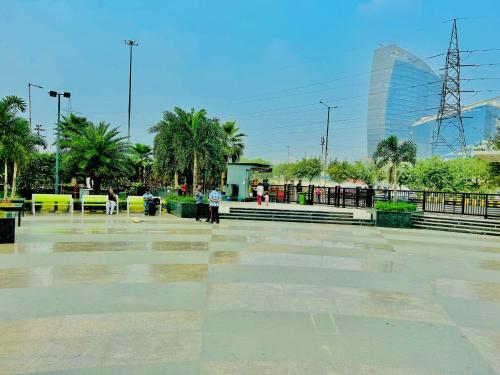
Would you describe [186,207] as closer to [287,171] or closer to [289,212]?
[289,212]

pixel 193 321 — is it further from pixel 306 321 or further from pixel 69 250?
pixel 69 250

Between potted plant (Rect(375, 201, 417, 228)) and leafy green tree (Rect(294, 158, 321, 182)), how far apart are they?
63.8 m

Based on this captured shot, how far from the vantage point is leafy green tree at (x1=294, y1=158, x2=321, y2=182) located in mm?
83438

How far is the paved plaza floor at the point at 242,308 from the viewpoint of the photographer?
477 centimetres

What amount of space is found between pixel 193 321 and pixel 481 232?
15.3m

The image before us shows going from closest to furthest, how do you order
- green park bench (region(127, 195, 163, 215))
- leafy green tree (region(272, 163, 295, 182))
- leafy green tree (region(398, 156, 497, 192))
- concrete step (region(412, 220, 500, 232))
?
concrete step (region(412, 220, 500, 232)), green park bench (region(127, 195, 163, 215)), leafy green tree (region(398, 156, 497, 192)), leafy green tree (region(272, 163, 295, 182))

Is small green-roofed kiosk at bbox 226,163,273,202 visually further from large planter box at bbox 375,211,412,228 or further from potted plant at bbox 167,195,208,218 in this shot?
large planter box at bbox 375,211,412,228

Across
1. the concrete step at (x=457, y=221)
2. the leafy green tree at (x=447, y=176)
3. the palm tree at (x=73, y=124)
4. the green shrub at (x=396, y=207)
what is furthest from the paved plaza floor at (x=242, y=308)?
the leafy green tree at (x=447, y=176)

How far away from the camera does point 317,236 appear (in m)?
15.2

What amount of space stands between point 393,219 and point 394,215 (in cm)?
18

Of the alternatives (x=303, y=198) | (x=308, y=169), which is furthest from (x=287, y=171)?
(x=303, y=198)

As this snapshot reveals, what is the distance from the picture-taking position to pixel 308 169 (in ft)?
274

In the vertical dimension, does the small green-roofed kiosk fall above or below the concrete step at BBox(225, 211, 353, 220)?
above

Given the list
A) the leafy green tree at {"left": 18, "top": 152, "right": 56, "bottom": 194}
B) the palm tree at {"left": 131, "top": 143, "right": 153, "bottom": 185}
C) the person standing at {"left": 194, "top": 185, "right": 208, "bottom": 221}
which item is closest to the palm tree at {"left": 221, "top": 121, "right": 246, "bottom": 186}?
the palm tree at {"left": 131, "top": 143, "right": 153, "bottom": 185}
